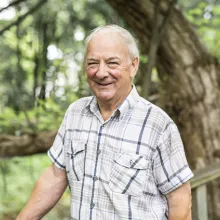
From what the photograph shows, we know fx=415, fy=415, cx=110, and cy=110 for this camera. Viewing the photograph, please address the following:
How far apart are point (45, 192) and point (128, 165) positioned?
354mm

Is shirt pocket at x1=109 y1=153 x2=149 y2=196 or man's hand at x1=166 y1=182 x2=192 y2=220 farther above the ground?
shirt pocket at x1=109 y1=153 x2=149 y2=196

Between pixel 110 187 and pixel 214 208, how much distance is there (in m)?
2.25

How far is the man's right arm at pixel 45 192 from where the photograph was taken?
1.42 metres

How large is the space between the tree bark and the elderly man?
247cm

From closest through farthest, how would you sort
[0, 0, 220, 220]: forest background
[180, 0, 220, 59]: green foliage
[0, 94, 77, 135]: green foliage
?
[0, 0, 220, 220]: forest background → [0, 94, 77, 135]: green foliage → [180, 0, 220, 59]: green foliage

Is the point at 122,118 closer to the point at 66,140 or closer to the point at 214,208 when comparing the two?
the point at 66,140

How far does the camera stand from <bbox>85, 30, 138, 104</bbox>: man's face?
126 cm

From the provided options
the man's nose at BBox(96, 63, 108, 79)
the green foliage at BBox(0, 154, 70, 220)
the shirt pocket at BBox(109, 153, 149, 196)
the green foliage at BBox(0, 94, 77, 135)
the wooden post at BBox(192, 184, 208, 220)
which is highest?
the man's nose at BBox(96, 63, 108, 79)

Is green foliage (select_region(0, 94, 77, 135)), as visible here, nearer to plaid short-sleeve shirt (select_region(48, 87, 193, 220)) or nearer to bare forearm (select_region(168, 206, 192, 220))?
plaid short-sleeve shirt (select_region(48, 87, 193, 220))

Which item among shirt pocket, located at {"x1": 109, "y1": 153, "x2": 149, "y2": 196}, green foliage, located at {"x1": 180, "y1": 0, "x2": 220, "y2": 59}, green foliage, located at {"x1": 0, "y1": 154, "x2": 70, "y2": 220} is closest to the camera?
shirt pocket, located at {"x1": 109, "y1": 153, "x2": 149, "y2": 196}

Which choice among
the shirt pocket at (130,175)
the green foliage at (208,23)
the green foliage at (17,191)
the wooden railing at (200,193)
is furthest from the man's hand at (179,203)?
the green foliage at (17,191)

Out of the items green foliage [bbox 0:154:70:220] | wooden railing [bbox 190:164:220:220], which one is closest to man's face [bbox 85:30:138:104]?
Result: wooden railing [bbox 190:164:220:220]

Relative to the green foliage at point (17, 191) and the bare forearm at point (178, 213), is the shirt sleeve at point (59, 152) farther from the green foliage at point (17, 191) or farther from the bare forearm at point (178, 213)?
the green foliage at point (17, 191)

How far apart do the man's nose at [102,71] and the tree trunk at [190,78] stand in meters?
2.14
